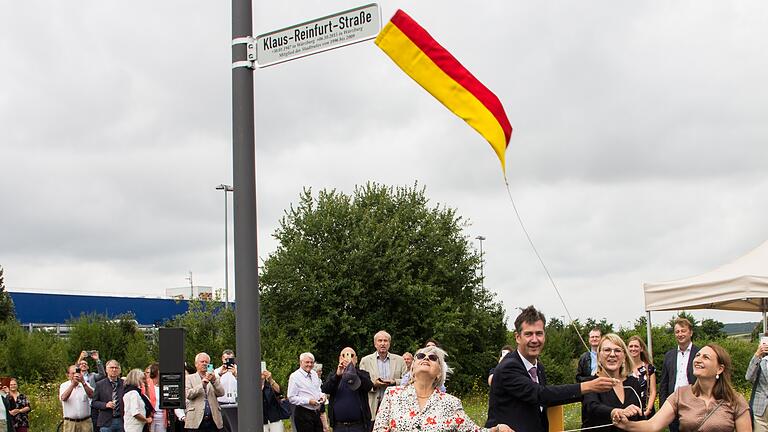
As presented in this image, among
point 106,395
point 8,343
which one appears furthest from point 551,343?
point 106,395

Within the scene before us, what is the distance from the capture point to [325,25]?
644 centimetres

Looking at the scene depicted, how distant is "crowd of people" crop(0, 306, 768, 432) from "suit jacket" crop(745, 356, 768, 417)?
0.05 ft

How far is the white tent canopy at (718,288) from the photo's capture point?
545 inches

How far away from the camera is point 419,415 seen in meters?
5.84

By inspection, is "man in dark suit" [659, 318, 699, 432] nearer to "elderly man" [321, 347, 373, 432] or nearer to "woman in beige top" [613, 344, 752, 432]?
"elderly man" [321, 347, 373, 432]

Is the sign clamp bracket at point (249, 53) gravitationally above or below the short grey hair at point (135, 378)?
above

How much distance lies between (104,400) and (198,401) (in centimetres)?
252

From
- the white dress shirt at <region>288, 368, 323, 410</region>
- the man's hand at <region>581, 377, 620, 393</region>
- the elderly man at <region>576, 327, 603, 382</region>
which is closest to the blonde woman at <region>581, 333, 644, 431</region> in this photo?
the man's hand at <region>581, 377, 620, 393</region>

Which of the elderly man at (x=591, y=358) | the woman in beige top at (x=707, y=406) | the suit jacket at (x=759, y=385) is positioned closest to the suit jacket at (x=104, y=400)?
the elderly man at (x=591, y=358)

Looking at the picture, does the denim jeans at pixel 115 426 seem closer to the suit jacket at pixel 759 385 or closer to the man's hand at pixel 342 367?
the man's hand at pixel 342 367

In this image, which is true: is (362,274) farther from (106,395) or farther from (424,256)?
(106,395)

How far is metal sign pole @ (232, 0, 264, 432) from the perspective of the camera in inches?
246

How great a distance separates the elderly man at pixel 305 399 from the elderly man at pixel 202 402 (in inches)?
46.4

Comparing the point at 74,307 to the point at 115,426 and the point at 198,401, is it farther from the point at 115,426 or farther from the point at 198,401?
the point at 198,401
